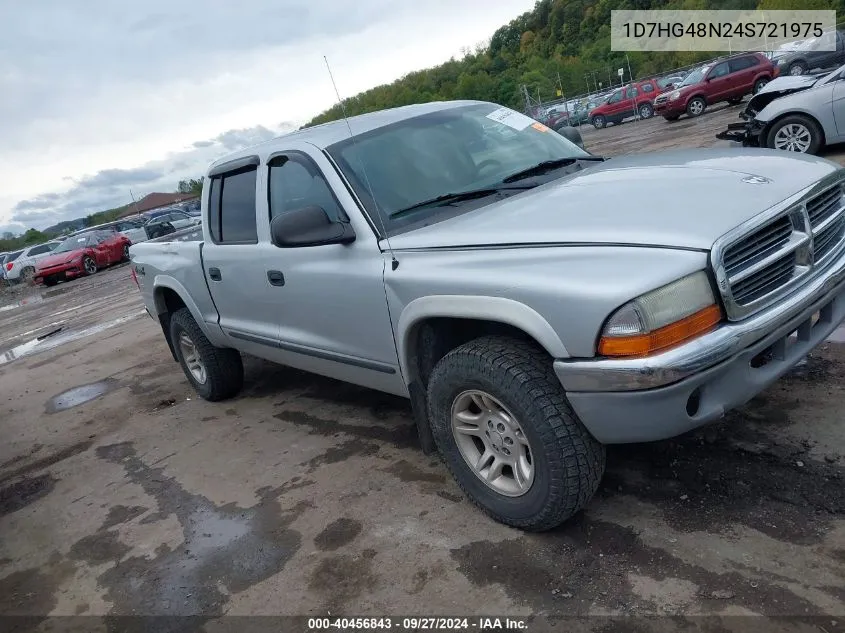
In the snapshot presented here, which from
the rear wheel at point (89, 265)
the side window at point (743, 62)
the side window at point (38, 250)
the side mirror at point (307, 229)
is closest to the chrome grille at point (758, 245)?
the side mirror at point (307, 229)

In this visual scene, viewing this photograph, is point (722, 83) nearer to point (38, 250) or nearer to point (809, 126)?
point (809, 126)

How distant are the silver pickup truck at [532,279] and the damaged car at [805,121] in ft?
21.8

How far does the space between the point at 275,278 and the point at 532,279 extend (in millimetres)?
1933

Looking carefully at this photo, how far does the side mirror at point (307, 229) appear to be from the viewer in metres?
3.22

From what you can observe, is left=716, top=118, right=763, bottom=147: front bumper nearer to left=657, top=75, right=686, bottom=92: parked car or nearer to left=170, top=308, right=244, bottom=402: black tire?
left=170, top=308, right=244, bottom=402: black tire

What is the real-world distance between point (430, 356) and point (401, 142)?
4.04 ft

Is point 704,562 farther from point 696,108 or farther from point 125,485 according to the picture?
point 696,108

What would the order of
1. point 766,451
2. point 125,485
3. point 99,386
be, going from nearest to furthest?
point 766,451
point 125,485
point 99,386

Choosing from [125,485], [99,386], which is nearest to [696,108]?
[99,386]

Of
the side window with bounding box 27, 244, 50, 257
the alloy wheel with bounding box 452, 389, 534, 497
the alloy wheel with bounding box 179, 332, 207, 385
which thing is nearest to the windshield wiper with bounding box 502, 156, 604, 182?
the alloy wheel with bounding box 452, 389, 534, 497

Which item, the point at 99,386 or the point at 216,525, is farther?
the point at 99,386

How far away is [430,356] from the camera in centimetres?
321

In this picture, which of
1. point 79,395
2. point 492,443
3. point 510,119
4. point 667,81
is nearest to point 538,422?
point 492,443

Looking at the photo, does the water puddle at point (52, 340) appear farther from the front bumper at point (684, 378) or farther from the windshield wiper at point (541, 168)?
the front bumper at point (684, 378)
